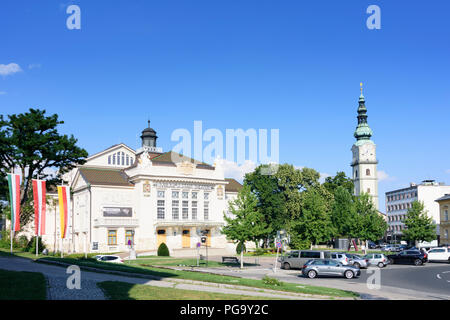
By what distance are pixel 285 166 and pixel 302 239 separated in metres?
26.6

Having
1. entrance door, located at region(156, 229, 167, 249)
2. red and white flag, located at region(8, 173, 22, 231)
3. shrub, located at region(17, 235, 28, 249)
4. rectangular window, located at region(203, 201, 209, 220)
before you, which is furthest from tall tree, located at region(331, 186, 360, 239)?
red and white flag, located at region(8, 173, 22, 231)

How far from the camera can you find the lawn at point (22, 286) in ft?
49.2

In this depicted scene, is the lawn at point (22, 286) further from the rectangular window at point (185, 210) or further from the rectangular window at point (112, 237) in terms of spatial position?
the rectangular window at point (185, 210)

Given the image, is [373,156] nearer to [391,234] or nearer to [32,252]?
[391,234]

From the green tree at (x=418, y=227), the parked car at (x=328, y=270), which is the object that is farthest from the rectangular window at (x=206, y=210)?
the parked car at (x=328, y=270)

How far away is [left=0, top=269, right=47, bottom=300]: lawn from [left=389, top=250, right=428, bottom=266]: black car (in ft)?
129

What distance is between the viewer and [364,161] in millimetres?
123688

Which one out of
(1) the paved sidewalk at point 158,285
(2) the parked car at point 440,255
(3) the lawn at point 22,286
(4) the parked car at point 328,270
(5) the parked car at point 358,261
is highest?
(3) the lawn at point 22,286

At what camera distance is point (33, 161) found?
50094 mm

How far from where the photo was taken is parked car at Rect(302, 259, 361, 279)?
108ft

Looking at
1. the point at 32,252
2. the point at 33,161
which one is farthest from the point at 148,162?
the point at 32,252

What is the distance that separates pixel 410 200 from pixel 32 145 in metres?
89.6

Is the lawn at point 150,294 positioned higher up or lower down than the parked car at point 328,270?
higher up

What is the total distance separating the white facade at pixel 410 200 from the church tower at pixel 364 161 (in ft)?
15.8
